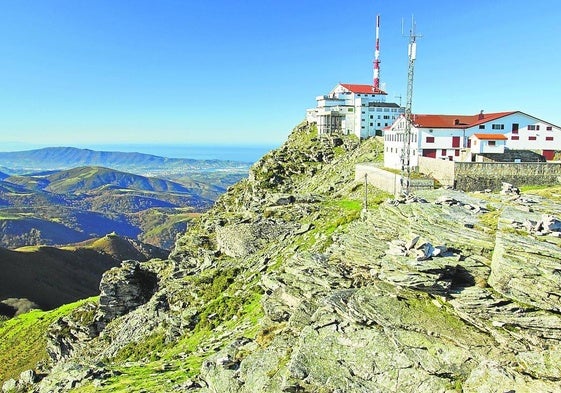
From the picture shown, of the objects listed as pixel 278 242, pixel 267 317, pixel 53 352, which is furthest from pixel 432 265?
pixel 53 352

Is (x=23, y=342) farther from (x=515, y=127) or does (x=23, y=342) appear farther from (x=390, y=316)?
(x=515, y=127)

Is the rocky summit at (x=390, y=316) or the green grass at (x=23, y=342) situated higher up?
the rocky summit at (x=390, y=316)

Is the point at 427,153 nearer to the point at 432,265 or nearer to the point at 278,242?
the point at 278,242

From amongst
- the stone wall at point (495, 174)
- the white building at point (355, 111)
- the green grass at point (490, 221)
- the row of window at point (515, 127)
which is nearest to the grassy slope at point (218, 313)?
the stone wall at point (495, 174)

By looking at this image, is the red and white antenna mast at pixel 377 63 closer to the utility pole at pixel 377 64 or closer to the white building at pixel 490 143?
the utility pole at pixel 377 64

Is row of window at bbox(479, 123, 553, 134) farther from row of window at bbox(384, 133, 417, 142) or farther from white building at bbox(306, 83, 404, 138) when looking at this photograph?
white building at bbox(306, 83, 404, 138)

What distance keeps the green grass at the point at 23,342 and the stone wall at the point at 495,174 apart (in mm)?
78390

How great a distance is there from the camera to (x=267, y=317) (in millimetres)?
33500

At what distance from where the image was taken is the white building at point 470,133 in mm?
68875

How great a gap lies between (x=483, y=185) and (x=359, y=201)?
16.8 meters

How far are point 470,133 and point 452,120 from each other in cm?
405

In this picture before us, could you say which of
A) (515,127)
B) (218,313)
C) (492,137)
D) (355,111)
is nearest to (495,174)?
(492,137)

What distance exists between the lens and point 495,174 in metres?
58.1

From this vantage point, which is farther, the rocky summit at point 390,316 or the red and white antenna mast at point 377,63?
the red and white antenna mast at point 377,63
